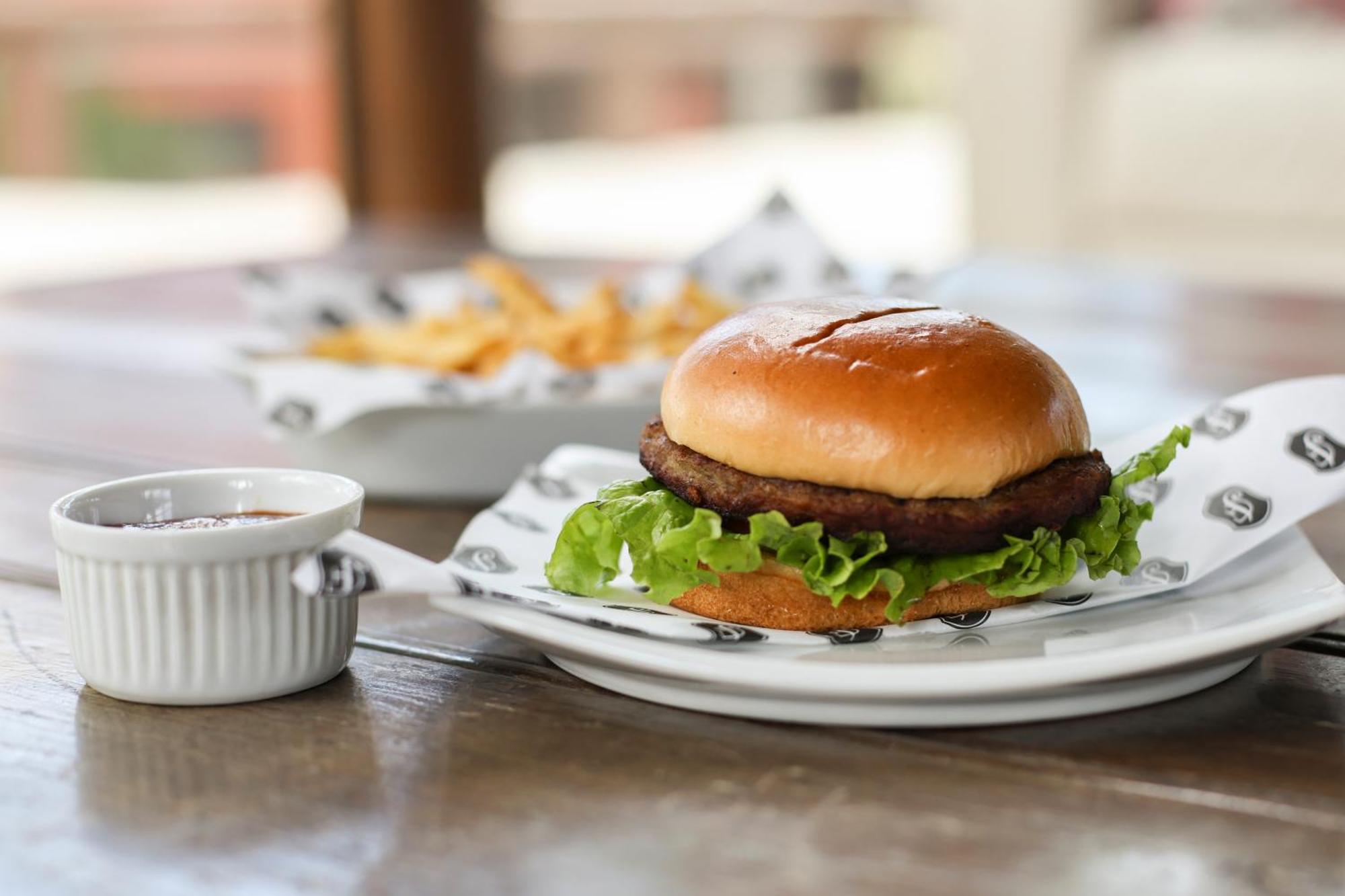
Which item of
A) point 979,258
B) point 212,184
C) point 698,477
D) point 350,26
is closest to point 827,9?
point 212,184

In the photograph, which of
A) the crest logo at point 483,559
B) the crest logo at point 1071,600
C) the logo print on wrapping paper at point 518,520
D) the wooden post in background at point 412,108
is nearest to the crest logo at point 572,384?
the logo print on wrapping paper at point 518,520

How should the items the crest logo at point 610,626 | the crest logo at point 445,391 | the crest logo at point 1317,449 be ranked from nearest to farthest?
the crest logo at point 610,626
the crest logo at point 1317,449
the crest logo at point 445,391

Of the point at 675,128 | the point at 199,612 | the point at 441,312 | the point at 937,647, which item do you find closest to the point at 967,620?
the point at 937,647

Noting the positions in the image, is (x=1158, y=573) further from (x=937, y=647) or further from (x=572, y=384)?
(x=572, y=384)

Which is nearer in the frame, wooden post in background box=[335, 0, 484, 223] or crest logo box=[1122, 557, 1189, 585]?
crest logo box=[1122, 557, 1189, 585]

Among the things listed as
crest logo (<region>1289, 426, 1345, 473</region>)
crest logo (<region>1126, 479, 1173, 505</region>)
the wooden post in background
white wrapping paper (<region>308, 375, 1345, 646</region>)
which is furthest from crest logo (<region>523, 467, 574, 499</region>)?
the wooden post in background

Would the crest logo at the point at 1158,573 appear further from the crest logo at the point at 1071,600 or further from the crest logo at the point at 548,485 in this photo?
the crest logo at the point at 548,485

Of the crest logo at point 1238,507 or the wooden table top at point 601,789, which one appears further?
the crest logo at point 1238,507

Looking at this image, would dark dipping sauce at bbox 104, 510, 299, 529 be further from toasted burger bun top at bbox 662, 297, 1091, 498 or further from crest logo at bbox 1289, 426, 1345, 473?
crest logo at bbox 1289, 426, 1345, 473
